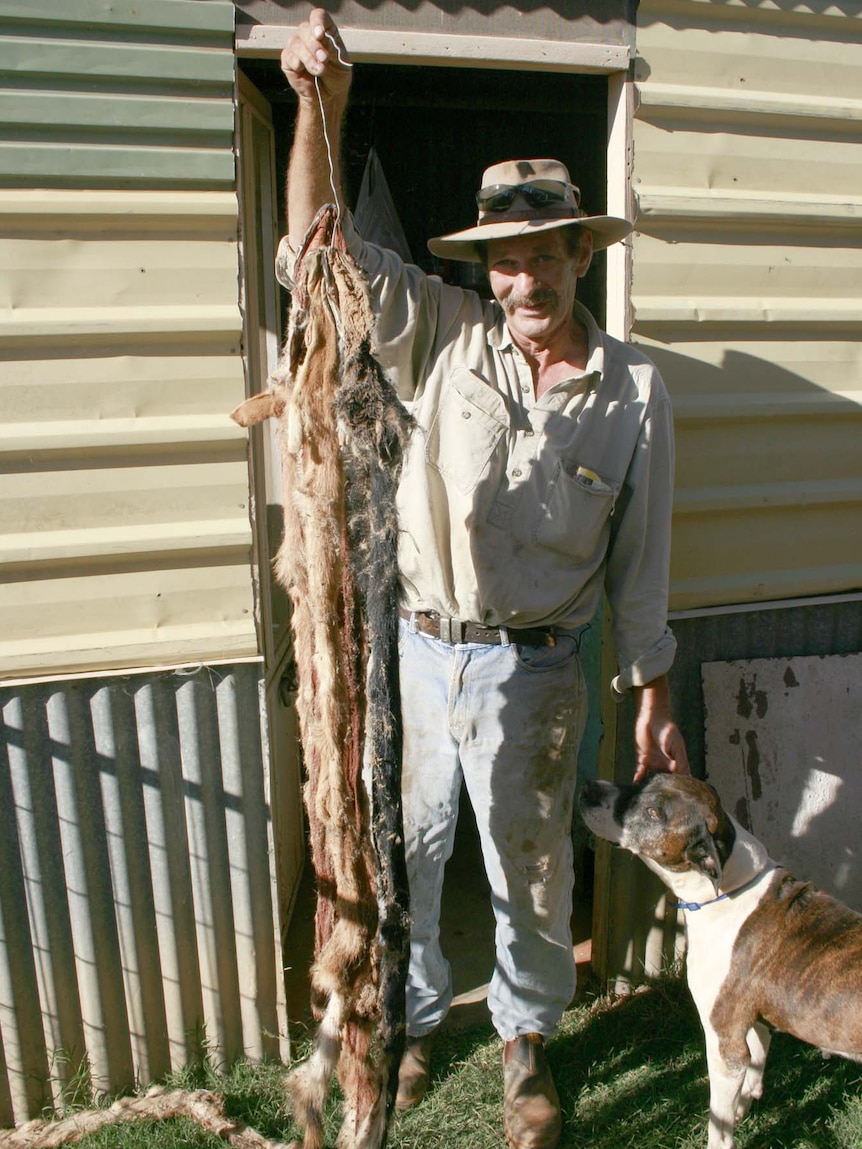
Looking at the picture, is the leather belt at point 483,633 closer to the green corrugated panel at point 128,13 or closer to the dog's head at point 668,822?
the dog's head at point 668,822

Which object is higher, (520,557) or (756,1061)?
(520,557)

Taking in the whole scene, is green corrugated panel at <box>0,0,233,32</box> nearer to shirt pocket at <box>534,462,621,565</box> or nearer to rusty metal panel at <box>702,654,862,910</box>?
shirt pocket at <box>534,462,621,565</box>

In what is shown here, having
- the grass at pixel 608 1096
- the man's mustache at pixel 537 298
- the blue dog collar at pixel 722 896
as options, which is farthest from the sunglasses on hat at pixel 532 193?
the grass at pixel 608 1096

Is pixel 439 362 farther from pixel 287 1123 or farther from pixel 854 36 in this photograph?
pixel 287 1123

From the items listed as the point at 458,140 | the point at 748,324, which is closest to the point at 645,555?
the point at 748,324

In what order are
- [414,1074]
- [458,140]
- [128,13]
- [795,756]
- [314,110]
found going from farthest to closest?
[458,140] < [795,756] < [414,1074] < [128,13] < [314,110]

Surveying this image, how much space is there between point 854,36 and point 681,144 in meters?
0.77

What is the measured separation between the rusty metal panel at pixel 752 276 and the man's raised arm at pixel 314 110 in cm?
134

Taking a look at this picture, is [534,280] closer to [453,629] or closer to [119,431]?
[453,629]

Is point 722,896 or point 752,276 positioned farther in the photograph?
point 752,276

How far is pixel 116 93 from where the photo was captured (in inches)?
99.6

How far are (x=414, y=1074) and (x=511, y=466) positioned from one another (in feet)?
6.65

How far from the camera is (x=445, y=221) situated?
5.09m

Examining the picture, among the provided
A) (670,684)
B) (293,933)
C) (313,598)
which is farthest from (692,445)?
(293,933)
